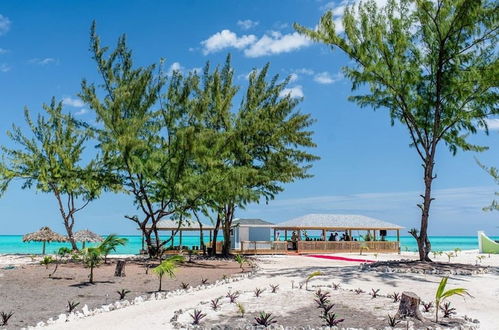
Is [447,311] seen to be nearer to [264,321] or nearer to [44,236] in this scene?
[264,321]

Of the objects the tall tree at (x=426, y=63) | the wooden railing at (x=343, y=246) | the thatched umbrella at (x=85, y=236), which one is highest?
the tall tree at (x=426, y=63)

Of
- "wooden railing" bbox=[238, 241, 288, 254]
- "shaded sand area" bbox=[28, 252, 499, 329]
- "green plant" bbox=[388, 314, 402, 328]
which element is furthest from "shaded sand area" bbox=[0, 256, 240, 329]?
"wooden railing" bbox=[238, 241, 288, 254]

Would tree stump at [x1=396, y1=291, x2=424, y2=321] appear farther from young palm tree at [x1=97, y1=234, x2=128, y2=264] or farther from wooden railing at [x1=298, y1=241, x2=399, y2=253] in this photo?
wooden railing at [x1=298, y1=241, x2=399, y2=253]

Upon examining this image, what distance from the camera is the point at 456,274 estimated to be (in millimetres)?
16516

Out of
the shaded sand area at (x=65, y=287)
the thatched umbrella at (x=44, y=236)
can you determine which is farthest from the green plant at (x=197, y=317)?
the thatched umbrella at (x=44, y=236)

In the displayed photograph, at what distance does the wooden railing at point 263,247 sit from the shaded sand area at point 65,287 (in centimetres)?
1597

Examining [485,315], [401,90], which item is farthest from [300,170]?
[485,315]

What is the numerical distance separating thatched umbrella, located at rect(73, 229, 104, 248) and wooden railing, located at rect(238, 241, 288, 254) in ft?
34.1

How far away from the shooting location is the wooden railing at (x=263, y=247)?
34.9 meters

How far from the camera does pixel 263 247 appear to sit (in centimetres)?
3694

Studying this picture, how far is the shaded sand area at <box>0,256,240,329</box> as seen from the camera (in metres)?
10.5

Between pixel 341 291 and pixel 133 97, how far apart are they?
16.1m

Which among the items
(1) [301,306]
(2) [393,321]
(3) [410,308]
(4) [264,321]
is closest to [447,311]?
(3) [410,308]

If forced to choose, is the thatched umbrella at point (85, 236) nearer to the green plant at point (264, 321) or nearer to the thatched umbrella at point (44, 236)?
the thatched umbrella at point (44, 236)
